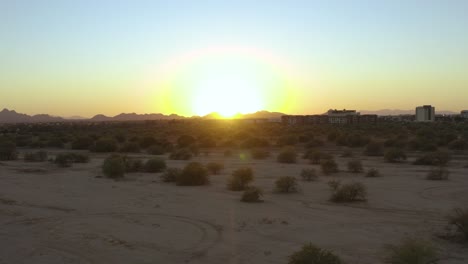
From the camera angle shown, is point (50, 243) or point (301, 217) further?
point (301, 217)

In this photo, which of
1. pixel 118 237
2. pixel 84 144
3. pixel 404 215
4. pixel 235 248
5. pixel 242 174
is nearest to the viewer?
pixel 235 248

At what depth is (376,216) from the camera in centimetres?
1556

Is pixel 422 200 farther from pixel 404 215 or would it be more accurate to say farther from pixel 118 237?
pixel 118 237

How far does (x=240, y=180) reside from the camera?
2133cm

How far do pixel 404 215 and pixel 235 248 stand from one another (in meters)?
6.46

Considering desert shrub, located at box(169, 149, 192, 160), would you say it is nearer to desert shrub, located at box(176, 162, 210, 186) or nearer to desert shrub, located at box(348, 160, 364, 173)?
desert shrub, located at box(348, 160, 364, 173)

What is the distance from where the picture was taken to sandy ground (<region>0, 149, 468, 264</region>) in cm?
1173

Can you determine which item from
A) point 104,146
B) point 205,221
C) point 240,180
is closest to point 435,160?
point 240,180

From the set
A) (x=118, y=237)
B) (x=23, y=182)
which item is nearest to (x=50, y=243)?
(x=118, y=237)

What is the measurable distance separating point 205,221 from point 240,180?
6.44 metres

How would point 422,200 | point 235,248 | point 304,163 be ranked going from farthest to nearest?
1. point 304,163
2. point 422,200
3. point 235,248

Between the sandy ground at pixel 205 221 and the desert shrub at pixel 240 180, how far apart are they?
417mm

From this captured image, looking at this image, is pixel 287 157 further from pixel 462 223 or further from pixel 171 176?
pixel 462 223

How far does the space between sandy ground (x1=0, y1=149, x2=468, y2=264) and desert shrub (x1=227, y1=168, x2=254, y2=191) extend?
0.42m
